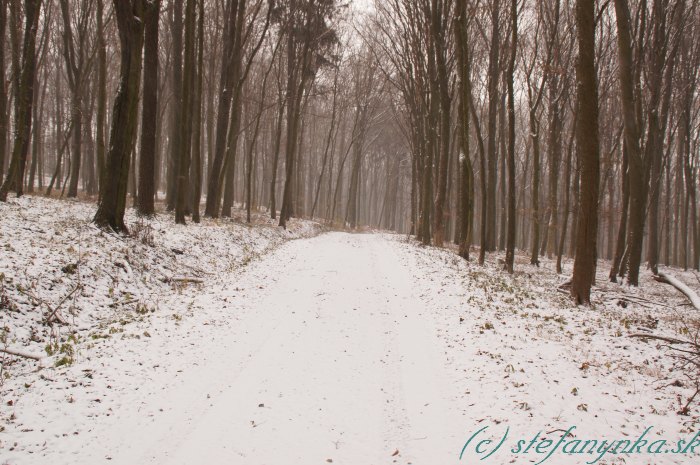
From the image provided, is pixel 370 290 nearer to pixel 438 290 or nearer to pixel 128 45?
pixel 438 290

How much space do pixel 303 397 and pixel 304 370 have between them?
0.70 m

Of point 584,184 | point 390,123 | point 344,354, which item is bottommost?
point 344,354

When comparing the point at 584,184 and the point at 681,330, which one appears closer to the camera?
the point at 681,330

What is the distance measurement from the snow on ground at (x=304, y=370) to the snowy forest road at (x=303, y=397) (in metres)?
0.02

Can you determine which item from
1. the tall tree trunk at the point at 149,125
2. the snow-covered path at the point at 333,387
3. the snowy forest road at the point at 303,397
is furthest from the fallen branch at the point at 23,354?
the tall tree trunk at the point at 149,125

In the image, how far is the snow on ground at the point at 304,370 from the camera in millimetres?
4055

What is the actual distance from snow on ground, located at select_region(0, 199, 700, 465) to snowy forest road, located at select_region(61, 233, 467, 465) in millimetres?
24

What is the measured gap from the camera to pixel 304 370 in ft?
18.6

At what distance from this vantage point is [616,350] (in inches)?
250

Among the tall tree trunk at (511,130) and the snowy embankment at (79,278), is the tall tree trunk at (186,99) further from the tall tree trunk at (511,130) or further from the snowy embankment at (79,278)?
the tall tree trunk at (511,130)

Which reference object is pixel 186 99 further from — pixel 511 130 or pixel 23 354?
pixel 23 354

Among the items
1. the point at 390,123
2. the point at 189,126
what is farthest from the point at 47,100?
the point at 189,126

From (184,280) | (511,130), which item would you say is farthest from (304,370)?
(511,130)

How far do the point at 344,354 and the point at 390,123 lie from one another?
127 feet
